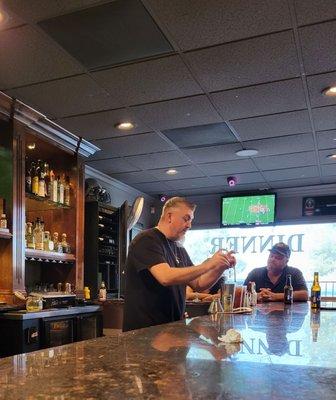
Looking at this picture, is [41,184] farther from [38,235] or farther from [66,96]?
[66,96]

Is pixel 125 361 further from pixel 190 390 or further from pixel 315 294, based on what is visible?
pixel 315 294

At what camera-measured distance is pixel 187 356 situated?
1.01 meters

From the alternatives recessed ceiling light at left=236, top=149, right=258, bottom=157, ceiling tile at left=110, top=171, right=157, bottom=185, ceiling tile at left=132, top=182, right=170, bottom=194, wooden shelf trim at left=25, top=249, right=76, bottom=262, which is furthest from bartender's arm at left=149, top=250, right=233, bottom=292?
ceiling tile at left=132, top=182, right=170, bottom=194

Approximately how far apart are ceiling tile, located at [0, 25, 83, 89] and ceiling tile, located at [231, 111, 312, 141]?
1.72 metres

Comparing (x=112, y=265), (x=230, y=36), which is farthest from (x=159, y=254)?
(x=112, y=265)

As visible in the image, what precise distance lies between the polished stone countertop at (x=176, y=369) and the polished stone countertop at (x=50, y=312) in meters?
2.23

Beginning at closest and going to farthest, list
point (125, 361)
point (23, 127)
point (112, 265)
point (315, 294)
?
point (125, 361) → point (315, 294) → point (23, 127) → point (112, 265)

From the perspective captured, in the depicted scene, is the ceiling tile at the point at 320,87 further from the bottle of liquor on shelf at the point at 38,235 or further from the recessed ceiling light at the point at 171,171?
the bottle of liquor on shelf at the point at 38,235

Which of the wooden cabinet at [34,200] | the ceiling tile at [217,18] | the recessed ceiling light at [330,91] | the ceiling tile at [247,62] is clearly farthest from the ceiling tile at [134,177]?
the ceiling tile at [217,18]

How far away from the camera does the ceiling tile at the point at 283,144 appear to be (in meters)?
4.57

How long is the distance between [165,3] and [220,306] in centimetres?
162

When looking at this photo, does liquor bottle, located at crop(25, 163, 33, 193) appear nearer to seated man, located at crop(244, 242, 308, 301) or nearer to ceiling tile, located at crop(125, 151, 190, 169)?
ceiling tile, located at crop(125, 151, 190, 169)

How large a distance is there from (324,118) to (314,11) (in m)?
1.73

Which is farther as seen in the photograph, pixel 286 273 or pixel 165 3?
pixel 286 273
